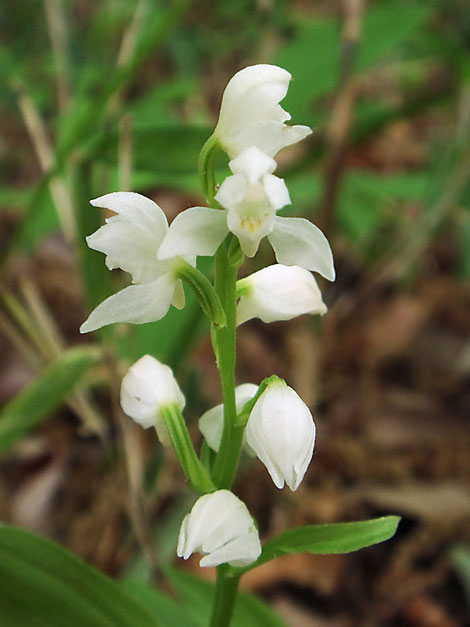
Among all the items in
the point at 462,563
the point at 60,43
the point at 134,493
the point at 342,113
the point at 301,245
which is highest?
the point at 60,43

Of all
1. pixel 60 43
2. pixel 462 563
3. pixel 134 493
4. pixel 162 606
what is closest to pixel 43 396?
pixel 134 493

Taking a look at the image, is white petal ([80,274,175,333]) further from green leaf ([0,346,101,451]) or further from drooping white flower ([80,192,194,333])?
green leaf ([0,346,101,451])

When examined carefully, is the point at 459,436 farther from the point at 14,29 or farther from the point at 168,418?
the point at 14,29

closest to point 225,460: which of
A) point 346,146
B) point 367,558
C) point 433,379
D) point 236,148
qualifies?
point 236,148

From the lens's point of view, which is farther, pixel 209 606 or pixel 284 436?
pixel 209 606

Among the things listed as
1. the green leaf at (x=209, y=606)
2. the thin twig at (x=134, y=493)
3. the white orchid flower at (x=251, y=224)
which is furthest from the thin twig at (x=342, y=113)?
the white orchid flower at (x=251, y=224)

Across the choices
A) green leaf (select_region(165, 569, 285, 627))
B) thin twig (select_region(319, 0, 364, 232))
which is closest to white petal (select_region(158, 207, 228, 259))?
green leaf (select_region(165, 569, 285, 627))

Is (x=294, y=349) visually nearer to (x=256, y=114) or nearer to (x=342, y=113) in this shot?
(x=342, y=113)

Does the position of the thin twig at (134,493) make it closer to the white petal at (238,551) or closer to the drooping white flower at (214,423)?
the drooping white flower at (214,423)

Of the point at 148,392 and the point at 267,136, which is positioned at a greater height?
the point at 267,136
